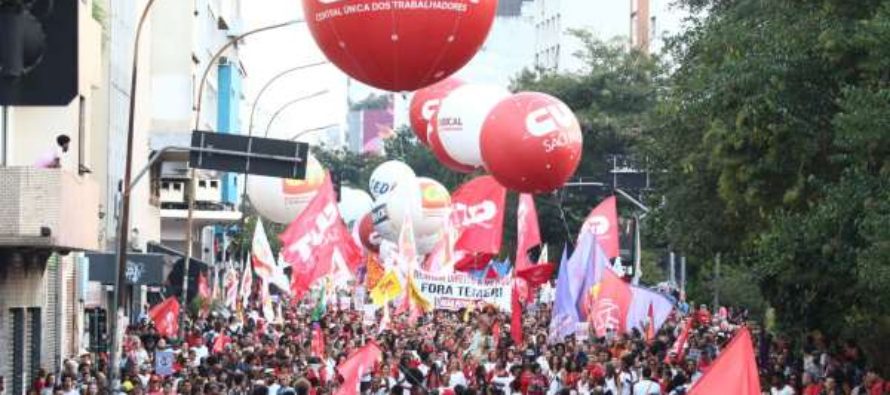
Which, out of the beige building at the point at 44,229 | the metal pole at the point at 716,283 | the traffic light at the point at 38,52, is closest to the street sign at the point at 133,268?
the beige building at the point at 44,229

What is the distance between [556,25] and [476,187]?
7953 centimetres

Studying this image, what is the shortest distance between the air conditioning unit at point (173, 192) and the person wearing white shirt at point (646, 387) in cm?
4190

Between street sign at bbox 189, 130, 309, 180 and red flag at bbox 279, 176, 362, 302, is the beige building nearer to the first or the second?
street sign at bbox 189, 130, 309, 180

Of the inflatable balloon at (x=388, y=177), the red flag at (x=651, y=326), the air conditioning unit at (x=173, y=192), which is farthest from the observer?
the air conditioning unit at (x=173, y=192)

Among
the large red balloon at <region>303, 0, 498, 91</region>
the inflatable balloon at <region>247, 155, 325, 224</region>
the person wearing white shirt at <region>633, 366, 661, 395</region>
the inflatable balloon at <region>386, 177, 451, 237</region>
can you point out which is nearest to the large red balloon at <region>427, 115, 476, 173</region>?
the inflatable balloon at <region>247, 155, 325, 224</region>

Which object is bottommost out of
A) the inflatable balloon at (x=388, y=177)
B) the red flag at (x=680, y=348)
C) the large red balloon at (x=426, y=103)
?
the red flag at (x=680, y=348)

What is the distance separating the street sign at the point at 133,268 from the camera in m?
38.7

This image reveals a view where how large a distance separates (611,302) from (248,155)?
625 cm

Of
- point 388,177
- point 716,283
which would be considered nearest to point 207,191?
point 388,177

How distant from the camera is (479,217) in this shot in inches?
1732

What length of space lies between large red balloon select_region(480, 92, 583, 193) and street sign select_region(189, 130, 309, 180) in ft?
14.6

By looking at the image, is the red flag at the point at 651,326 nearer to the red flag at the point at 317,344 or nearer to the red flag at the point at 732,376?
the red flag at the point at 317,344

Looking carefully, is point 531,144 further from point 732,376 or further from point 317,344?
point 732,376

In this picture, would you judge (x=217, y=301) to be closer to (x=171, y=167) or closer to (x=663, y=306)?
(x=171, y=167)
